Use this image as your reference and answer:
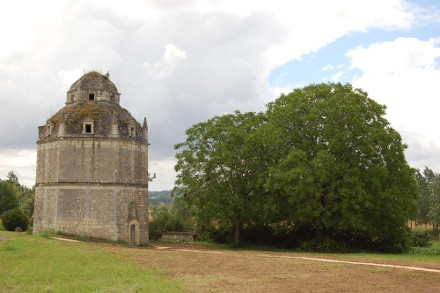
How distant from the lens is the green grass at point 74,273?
14.7m

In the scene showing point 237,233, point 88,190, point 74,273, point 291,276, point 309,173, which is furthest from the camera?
point 237,233

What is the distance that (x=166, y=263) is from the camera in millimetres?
21859

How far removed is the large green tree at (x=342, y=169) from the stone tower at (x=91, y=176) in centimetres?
1173

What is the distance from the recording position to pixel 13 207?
65.8 metres

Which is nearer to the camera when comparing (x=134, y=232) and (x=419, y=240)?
(x=134, y=232)

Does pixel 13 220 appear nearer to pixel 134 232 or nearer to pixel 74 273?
pixel 134 232

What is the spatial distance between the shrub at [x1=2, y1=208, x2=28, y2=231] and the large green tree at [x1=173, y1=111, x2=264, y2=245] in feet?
54.8

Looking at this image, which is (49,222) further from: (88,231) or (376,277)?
(376,277)

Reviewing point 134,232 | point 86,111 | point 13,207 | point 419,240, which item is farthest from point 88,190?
point 13,207

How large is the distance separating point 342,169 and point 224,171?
1079cm

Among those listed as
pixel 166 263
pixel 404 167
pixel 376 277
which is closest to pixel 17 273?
pixel 166 263

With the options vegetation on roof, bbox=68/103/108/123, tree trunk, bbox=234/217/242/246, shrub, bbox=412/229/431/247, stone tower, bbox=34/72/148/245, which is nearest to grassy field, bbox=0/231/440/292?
→ stone tower, bbox=34/72/148/245

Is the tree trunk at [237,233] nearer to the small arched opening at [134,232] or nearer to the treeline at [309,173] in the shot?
the treeline at [309,173]

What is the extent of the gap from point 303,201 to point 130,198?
1451 cm
